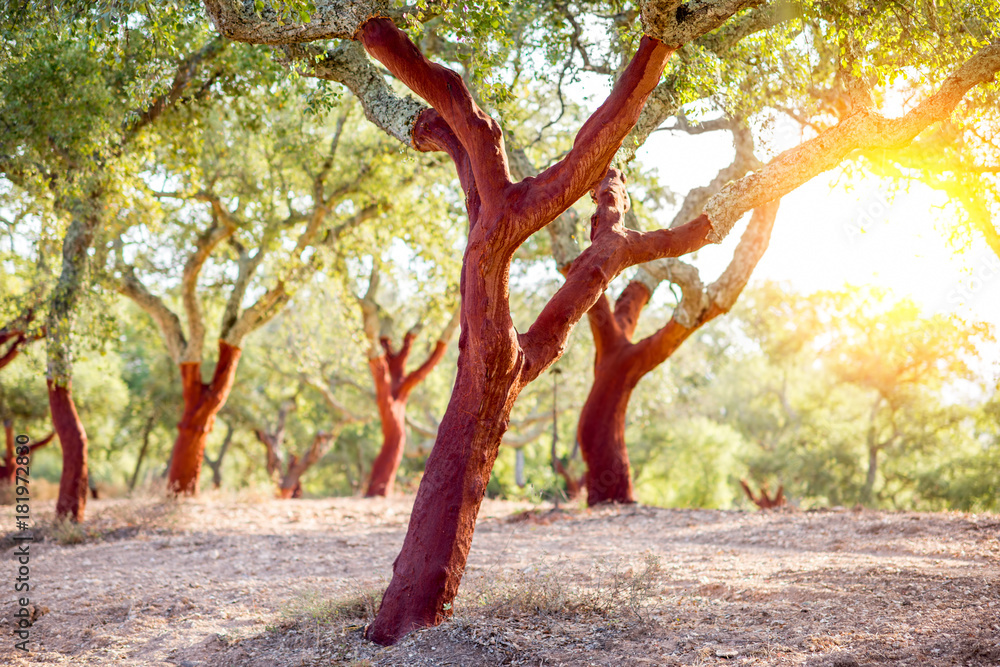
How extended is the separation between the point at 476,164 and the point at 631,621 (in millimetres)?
3095

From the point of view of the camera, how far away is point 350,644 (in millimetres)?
4207

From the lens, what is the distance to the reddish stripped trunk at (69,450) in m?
9.27

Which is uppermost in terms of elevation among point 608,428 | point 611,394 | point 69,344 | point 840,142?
point 840,142

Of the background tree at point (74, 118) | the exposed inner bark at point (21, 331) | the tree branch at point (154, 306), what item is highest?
the background tree at point (74, 118)

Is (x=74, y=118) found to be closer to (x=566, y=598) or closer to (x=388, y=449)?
(x=566, y=598)

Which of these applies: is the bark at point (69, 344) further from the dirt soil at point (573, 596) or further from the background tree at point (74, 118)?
the dirt soil at point (573, 596)

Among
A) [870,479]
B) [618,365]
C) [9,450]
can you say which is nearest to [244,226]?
[618,365]

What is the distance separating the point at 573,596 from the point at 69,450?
25.5ft

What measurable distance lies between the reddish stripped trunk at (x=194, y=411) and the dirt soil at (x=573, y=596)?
10.6ft

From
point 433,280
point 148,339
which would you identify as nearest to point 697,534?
point 433,280

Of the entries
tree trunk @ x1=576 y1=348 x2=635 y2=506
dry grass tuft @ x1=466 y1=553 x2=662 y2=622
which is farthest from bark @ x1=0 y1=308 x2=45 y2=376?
tree trunk @ x1=576 y1=348 x2=635 y2=506

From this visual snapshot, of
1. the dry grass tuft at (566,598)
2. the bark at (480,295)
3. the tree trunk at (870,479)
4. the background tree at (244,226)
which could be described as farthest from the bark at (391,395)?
the tree trunk at (870,479)

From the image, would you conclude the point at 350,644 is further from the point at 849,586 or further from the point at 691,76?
the point at 691,76

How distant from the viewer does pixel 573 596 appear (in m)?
4.75
